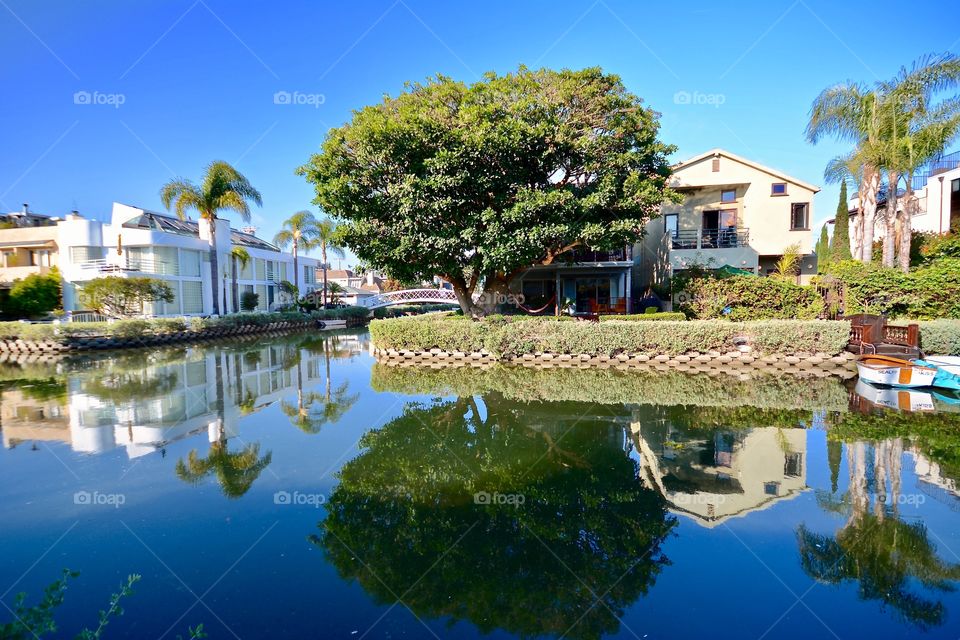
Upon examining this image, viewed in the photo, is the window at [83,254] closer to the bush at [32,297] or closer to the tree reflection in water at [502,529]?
the bush at [32,297]

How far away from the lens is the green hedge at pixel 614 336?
1440cm

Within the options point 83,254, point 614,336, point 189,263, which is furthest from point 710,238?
point 83,254

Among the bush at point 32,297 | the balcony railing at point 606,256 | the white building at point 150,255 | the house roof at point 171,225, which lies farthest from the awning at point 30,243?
the balcony railing at point 606,256

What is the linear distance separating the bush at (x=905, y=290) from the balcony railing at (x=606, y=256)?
811 centimetres

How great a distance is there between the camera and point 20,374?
16.1 metres

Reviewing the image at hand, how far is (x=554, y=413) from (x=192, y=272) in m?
31.6

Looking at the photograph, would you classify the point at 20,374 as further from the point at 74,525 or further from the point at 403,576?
the point at 403,576

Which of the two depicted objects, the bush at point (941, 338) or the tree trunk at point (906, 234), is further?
the tree trunk at point (906, 234)

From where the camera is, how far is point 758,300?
1773 cm

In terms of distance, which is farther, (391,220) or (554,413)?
(391,220)

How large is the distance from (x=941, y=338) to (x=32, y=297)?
41.7m

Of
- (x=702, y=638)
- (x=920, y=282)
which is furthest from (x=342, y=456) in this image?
(x=920, y=282)

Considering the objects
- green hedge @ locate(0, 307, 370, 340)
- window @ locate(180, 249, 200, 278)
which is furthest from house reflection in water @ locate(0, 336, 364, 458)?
window @ locate(180, 249, 200, 278)

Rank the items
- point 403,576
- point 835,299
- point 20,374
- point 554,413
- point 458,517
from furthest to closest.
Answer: point 835,299 → point 20,374 → point 554,413 → point 458,517 → point 403,576
